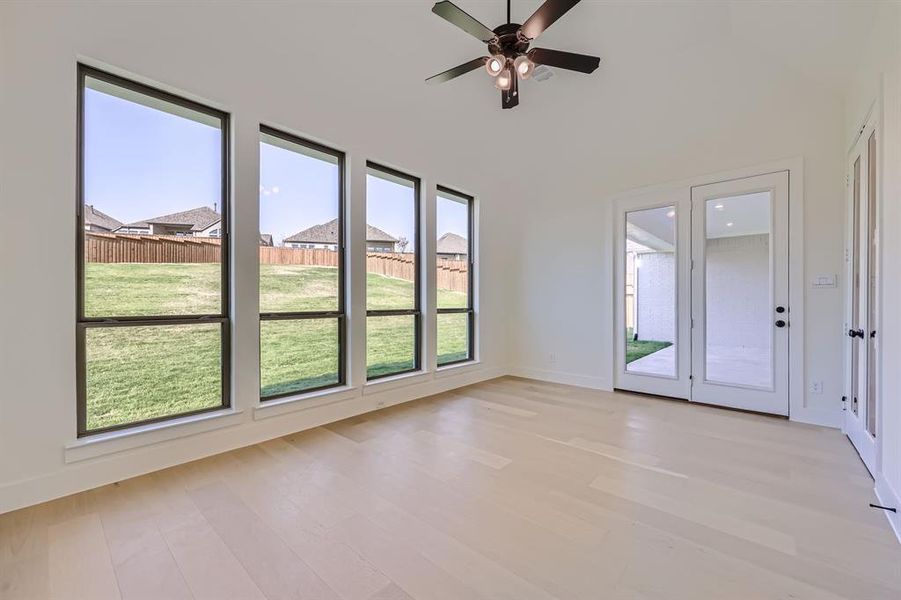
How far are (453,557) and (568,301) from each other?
4.19 m

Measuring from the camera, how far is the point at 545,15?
2324mm

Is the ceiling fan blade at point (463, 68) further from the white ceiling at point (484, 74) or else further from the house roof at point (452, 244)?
the house roof at point (452, 244)

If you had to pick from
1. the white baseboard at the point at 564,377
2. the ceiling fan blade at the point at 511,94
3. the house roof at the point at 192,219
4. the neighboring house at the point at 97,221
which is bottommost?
the white baseboard at the point at 564,377

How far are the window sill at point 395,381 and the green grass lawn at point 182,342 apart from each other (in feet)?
0.54

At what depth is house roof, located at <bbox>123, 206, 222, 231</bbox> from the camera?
9.20 feet

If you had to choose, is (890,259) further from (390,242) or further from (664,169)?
(390,242)

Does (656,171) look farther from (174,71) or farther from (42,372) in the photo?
(42,372)

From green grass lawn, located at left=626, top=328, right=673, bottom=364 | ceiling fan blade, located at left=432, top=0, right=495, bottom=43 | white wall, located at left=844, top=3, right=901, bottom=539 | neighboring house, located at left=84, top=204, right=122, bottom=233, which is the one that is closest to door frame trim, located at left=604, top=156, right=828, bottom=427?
green grass lawn, located at left=626, top=328, right=673, bottom=364

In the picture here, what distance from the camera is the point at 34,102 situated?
221 cm

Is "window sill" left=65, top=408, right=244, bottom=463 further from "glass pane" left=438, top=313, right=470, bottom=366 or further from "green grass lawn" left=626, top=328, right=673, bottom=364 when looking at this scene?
"green grass lawn" left=626, top=328, right=673, bottom=364

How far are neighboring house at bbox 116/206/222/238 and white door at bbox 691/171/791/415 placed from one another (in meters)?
5.02

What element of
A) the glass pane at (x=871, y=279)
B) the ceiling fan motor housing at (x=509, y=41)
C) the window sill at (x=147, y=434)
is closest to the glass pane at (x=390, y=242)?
the window sill at (x=147, y=434)

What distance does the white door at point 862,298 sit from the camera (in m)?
2.69

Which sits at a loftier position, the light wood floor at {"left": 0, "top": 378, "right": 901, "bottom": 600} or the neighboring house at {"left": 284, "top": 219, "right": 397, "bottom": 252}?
the neighboring house at {"left": 284, "top": 219, "right": 397, "bottom": 252}
